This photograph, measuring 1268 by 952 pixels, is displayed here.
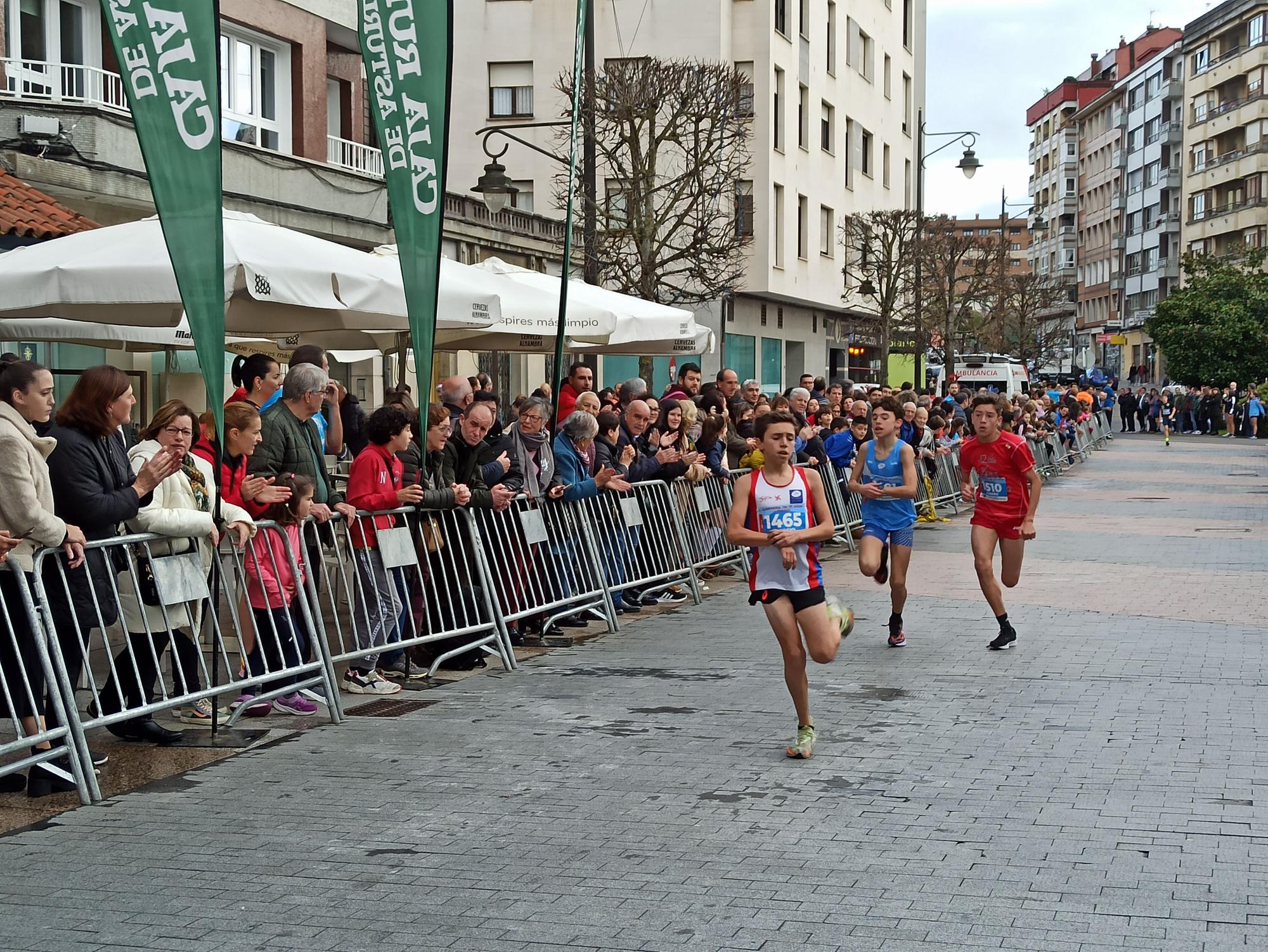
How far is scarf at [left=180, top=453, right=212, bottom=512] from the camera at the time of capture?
8.08 m

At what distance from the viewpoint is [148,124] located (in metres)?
7.28

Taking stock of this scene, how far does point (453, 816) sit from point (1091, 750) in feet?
10.3

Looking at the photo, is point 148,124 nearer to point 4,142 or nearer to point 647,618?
point 647,618

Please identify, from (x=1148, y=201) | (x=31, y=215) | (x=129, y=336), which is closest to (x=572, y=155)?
(x=129, y=336)

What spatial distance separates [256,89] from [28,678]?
16.7 meters

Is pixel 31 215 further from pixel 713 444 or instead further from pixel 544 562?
pixel 713 444

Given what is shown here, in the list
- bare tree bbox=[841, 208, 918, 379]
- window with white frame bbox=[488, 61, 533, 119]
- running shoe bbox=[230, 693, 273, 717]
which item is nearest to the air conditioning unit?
running shoe bbox=[230, 693, 273, 717]

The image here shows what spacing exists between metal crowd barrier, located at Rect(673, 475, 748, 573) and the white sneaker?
474cm

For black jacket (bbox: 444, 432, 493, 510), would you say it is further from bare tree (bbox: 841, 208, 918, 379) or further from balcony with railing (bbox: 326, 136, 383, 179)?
bare tree (bbox: 841, 208, 918, 379)

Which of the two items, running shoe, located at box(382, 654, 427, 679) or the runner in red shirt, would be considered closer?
running shoe, located at box(382, 654, 427, 679)

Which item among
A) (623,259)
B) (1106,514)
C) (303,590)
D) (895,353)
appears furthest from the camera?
(895,353)

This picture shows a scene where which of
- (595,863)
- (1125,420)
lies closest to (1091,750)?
(595,863)

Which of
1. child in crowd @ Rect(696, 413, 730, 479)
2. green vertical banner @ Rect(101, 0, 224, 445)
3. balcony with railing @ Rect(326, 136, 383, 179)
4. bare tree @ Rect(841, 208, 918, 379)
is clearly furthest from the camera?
bare tree @ Rect(841, 208, 918, 379)

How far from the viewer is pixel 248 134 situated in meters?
21.7
